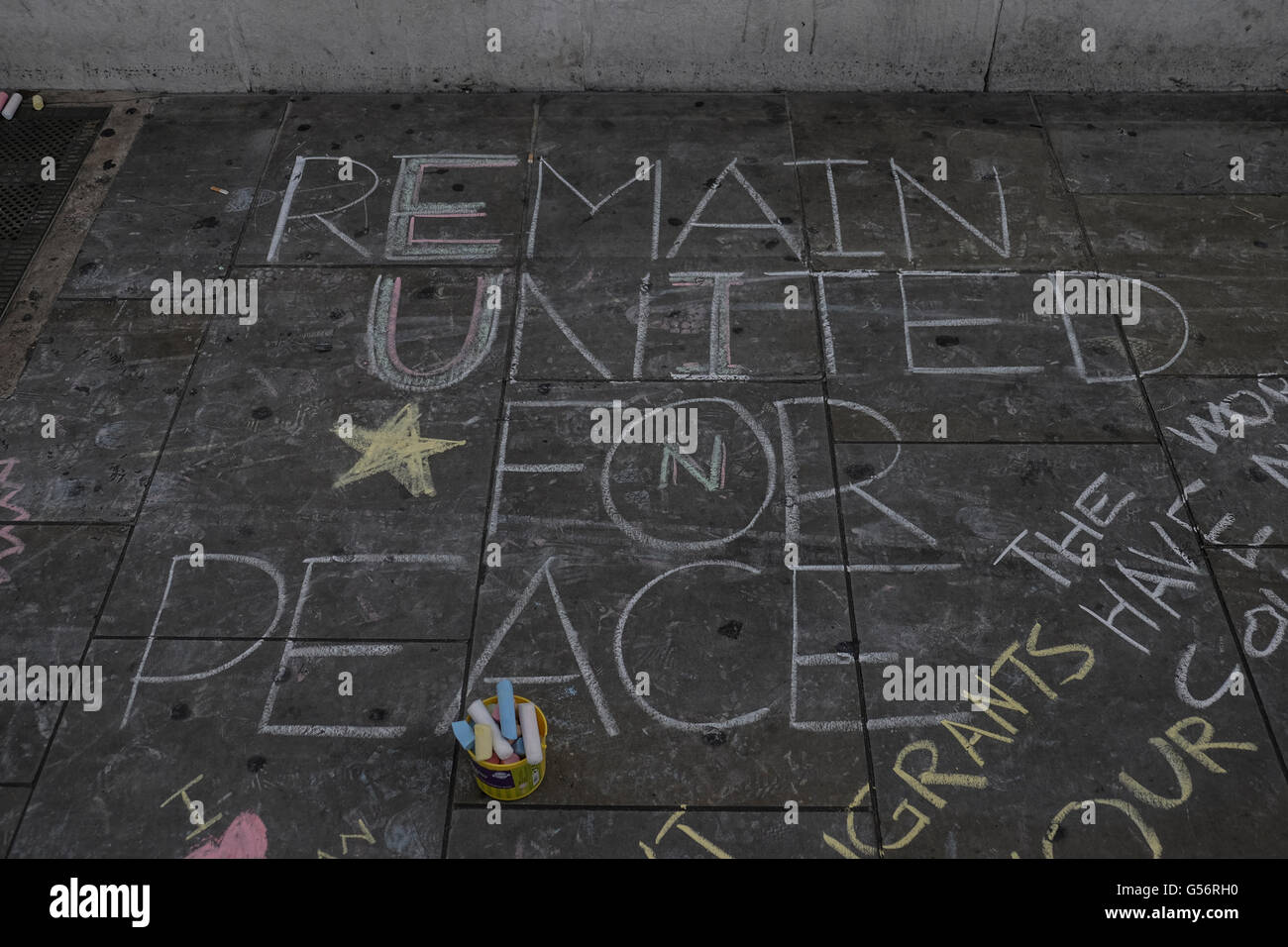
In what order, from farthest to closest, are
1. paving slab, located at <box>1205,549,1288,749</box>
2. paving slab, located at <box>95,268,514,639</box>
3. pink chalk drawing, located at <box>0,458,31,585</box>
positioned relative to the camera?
pink chalk drawing, located at <box>0,458,31,585</box> < paving slab, located at <box>95,268,514,639</box> < paving slab, located at <box>1205,549,1288,749</box>

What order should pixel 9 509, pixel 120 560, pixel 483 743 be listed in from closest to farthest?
pixel 483 743 < pixel 120 560 < pixel 9 509

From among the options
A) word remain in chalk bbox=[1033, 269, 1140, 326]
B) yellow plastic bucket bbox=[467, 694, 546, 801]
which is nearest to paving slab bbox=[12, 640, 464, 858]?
yellow plastic bucket bbox=[467, 694, 546, 801]

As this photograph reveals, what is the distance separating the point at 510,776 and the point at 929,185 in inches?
205

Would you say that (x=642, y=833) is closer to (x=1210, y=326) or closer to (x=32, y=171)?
(x=1210, y=326)

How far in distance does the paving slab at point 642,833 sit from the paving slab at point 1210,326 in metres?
3.65

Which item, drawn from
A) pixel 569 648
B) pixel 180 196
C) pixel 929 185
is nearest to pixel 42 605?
pixel 569 648

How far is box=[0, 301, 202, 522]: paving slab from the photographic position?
6.23m

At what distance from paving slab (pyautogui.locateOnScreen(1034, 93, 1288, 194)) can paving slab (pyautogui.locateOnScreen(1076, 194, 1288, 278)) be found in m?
0.13

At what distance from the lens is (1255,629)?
5.61 meters

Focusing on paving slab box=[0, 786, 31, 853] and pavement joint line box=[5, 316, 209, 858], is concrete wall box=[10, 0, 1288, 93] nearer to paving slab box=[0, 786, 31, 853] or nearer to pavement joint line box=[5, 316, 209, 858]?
pavement joint line box=[5, 316, 209, 858]

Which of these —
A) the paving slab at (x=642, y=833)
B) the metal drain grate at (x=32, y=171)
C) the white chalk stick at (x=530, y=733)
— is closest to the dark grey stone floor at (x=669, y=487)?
the paving slab at (x=642, y=833)

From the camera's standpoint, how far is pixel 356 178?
319 inches

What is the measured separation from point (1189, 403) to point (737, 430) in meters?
2.63

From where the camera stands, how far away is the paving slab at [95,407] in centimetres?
623
